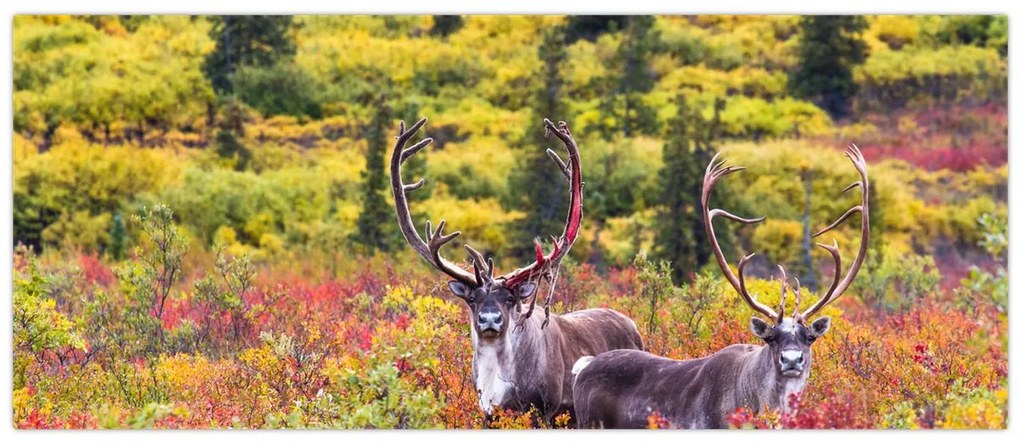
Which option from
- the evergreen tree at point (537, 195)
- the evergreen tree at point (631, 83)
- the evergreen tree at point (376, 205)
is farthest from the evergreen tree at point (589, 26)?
the evergreen tree at point (376, 205)

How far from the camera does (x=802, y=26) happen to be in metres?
29.0

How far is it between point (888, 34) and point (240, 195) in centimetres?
1458

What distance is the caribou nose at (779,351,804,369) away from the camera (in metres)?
8.45

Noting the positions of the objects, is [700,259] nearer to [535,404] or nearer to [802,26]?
[535,404]

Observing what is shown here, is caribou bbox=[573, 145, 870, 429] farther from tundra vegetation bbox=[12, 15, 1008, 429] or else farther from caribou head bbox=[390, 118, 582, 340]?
caribou head bbox=[390, 118, 582, 340]

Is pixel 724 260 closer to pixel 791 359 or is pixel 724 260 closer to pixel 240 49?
pixel 791 359

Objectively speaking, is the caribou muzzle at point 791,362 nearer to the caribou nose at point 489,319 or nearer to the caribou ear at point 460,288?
the caribou nose at point 489,319

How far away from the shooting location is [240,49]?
28.2 meters

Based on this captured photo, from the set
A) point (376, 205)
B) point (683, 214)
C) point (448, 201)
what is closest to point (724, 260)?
point (683, 214)

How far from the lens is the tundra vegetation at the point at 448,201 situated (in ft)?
33.7

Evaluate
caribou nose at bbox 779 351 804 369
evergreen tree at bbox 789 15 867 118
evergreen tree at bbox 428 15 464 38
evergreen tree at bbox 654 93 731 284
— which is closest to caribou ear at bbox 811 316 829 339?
caribou nose at bbox 779 351 804 369

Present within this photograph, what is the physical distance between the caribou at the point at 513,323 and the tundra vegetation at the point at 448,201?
0.63 feet

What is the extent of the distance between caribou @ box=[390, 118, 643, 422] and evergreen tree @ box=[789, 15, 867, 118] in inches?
764

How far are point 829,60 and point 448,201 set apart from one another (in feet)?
29.9
